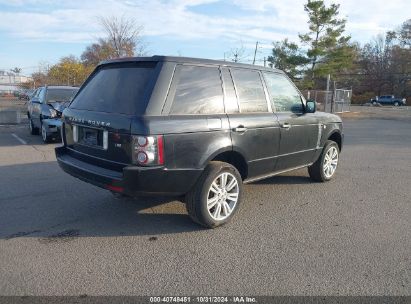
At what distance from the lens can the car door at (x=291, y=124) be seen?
202 inches

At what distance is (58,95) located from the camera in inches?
439

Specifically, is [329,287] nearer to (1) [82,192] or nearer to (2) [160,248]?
(2) [160,248]

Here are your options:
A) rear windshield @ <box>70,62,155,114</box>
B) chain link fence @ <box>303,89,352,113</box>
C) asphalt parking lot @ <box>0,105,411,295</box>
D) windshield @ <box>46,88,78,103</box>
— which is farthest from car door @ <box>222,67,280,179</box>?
chain link fence @ <box>303,89,352,113</box>

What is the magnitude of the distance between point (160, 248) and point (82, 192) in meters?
2.30

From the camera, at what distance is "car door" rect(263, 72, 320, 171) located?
512cm

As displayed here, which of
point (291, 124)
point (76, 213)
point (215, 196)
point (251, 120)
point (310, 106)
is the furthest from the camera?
point (310, 106)

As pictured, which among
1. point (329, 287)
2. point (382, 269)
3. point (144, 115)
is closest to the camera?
point (329, 287)

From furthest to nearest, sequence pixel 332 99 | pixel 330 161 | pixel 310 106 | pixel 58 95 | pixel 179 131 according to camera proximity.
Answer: pixel 332 99
pixel 58 95
pixel 330 161
pixel 310 106
pixel 179 131

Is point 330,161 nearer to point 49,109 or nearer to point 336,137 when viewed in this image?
point 336,137

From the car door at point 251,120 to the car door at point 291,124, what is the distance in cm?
18

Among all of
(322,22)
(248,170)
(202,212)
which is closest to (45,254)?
(202,212)

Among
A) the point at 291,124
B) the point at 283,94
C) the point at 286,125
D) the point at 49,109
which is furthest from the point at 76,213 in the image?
the point at 49,109

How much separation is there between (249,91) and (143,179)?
1.94 m

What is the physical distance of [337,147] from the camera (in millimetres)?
6613
